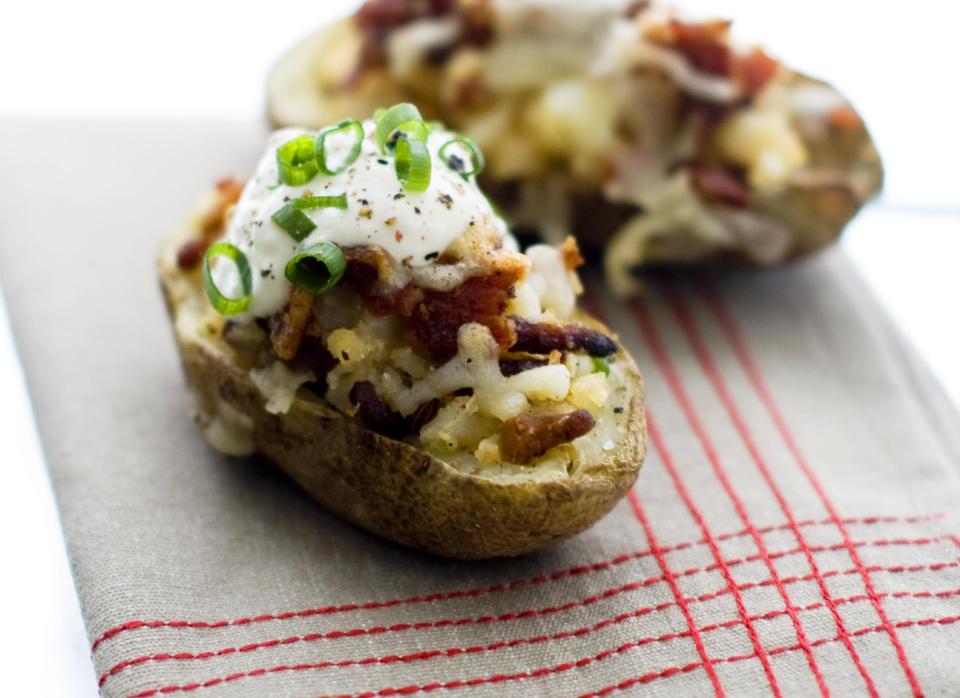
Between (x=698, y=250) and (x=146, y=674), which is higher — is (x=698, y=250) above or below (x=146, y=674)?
below

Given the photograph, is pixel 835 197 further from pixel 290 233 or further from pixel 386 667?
pixel 386 667

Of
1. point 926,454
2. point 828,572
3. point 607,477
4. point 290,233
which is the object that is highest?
point 290,233

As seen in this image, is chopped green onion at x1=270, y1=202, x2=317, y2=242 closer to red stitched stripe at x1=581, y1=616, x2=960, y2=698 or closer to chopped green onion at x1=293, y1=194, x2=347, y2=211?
chopped green onion at x1=293, y1=194, x2=347, y2=211

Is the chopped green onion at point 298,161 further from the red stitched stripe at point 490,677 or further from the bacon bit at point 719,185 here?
the bacon bit at point 719,185

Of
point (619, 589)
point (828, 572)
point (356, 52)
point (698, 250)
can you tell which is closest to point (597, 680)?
point (619, 589)

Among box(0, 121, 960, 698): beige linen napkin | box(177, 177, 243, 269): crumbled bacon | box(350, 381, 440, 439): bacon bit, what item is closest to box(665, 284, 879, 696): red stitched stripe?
box(0, 121, 960, 698): beige linen napkin

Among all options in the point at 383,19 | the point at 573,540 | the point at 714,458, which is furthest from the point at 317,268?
the point at 383,19
